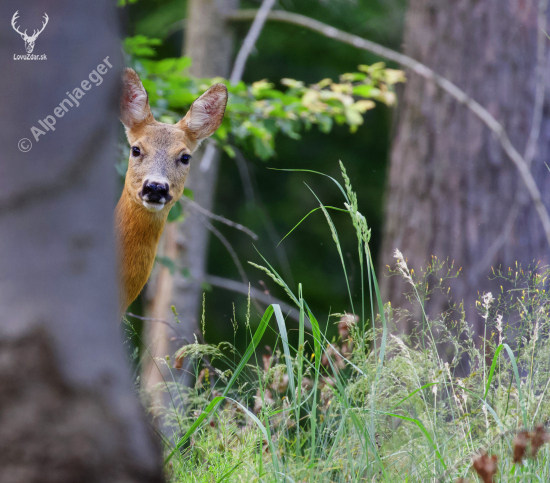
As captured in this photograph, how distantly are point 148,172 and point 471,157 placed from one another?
3013 millimetres

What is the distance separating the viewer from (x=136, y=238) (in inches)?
93.1

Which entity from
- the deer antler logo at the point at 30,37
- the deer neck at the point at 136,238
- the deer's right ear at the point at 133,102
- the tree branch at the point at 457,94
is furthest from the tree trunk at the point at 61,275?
the tree branch at the point at 457,94

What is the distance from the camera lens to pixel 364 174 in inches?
380

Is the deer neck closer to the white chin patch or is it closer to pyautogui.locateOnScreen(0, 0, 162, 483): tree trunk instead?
the white chin patch

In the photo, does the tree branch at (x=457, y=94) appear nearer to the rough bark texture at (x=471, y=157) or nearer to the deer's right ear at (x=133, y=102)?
the rough bark texture at (x=471, y=157)

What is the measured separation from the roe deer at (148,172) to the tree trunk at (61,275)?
3.52ft

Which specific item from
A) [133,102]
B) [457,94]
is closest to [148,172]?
[133,102]

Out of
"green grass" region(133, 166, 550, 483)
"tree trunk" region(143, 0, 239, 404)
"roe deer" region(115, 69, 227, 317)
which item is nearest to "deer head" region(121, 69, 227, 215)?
"roe deer" region(115, 69, 227, 317)

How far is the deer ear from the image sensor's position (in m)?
2.20

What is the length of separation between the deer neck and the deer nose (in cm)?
19

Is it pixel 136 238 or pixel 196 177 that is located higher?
pixel 136 238

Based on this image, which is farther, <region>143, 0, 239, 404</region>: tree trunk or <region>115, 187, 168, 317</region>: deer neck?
<region>143, 0, 239, 404</region>: tree trunk

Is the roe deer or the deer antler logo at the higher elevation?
the deer antler logo

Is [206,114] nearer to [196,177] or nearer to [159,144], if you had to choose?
[159,144]
